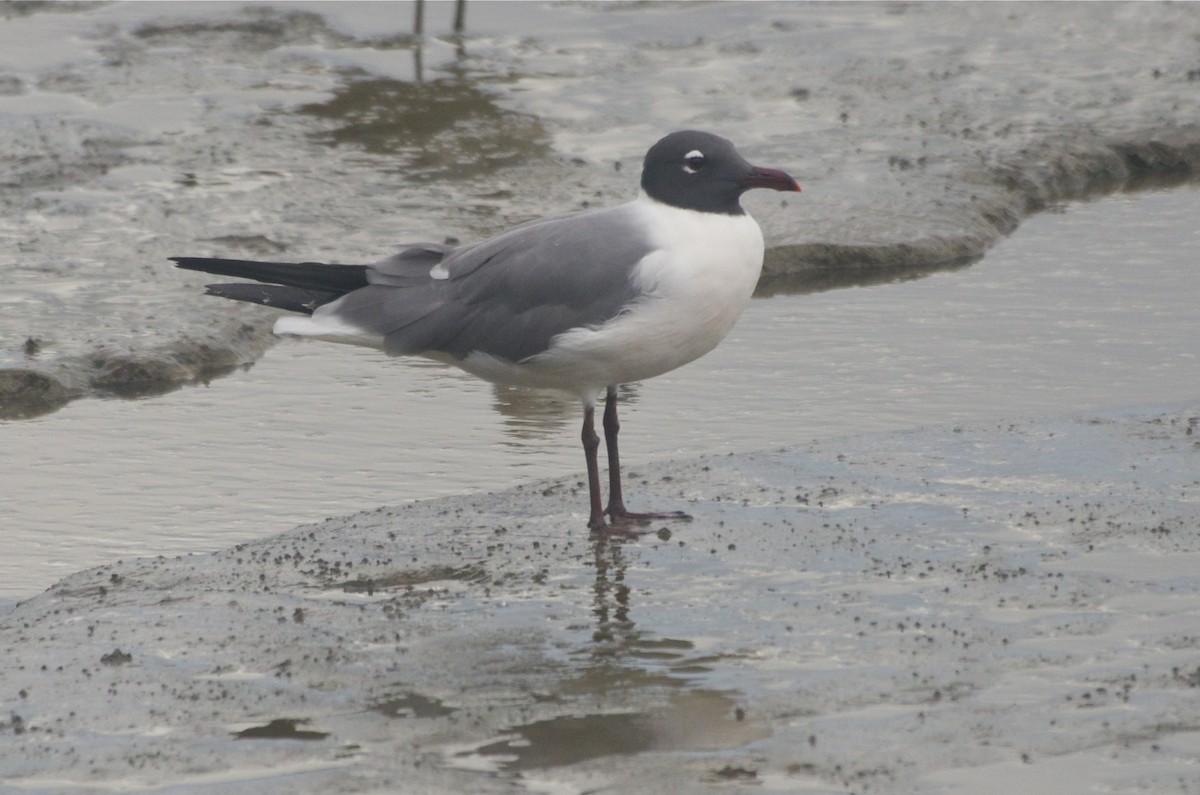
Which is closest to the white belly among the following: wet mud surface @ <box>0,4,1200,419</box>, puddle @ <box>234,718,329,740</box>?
puddle @ <box>234,718,329,740</box>

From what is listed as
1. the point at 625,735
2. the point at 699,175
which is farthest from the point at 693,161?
the point at 625,735

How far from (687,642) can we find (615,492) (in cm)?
114

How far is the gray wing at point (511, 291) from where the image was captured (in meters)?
5.44

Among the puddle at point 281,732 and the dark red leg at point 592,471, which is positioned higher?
the dark red leg at point 592,471

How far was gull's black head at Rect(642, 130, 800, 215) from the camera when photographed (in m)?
5.58

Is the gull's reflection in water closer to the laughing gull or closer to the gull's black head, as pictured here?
the laughing gull

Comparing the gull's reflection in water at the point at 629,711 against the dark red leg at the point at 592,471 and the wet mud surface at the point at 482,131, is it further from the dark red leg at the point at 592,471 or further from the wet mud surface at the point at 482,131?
the wet mud surface at the point at 482,131

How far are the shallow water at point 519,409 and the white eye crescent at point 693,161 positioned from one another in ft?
3.82

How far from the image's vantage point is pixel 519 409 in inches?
282

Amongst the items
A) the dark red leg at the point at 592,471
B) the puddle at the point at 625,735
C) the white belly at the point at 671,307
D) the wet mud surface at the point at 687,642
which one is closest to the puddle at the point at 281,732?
the wet mud surface at the point at 687,642

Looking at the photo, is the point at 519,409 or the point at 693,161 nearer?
the point at 693,161

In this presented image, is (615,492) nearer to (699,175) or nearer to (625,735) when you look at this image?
(699,175)

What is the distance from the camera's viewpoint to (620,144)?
10648 mm

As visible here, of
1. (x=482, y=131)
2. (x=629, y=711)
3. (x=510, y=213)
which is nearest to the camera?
(x=629, y=711)
